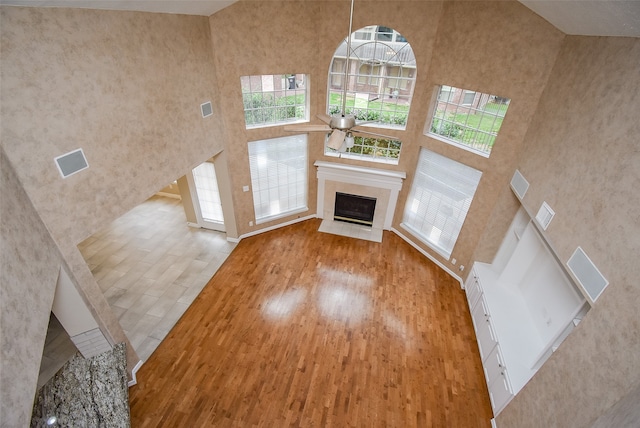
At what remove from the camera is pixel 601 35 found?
11.4 ft

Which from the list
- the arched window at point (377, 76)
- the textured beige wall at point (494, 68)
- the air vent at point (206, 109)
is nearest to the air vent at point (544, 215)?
the textured beige wall at point (494, 68)

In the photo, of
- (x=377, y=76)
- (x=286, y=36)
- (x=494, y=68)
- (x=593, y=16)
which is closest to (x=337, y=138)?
(x=593, y=16)

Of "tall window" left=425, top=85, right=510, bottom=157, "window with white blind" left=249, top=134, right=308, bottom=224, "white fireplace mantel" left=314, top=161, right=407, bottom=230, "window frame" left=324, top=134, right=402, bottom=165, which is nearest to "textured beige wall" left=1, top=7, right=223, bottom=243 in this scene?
"window with white blind" left=249, top=134, right=308, bottom=224

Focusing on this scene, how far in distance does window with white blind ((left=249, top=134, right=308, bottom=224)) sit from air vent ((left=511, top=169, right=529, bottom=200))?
472cm

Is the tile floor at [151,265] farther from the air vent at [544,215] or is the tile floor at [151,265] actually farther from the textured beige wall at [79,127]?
the air vent at [544,215]

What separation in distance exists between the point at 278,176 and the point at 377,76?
11.2 ft

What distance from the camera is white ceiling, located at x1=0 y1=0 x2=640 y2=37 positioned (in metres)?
2.63

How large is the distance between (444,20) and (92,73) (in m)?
5.93

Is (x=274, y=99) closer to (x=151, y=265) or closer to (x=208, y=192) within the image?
(x=208, y=192)

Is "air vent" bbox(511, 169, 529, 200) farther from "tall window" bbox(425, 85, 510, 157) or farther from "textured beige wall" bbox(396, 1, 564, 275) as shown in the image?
"tall window" bbox(425, 85, 510, 157)

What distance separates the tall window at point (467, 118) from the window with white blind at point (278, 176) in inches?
129

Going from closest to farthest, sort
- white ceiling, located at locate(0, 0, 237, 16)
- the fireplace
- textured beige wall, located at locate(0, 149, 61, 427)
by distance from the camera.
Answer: textured beige wall, located at locate(0, 149, 61, 427) → white ceiling, located at locate(0, 0, 237, 16) → the fireplace

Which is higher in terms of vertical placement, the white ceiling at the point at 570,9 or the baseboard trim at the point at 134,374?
the white ceiling at the point at 570,9

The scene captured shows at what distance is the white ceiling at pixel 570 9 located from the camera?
→ 2.63 meters
